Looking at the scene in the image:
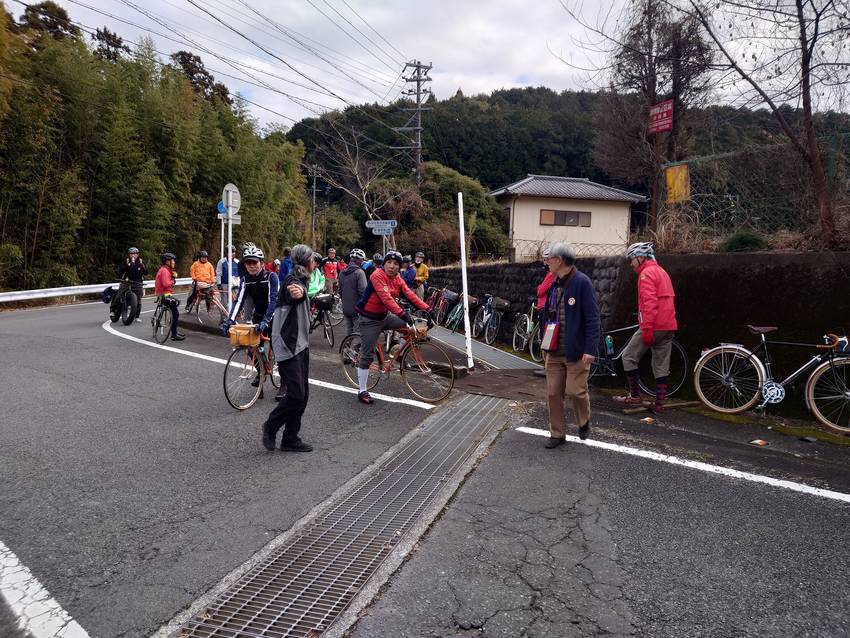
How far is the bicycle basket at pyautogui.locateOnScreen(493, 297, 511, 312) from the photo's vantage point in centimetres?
1280

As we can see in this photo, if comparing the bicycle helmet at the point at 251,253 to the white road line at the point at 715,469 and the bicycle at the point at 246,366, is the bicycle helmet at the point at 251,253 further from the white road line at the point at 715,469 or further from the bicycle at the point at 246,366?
the white road line at the point at 715,469

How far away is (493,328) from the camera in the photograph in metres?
13.1

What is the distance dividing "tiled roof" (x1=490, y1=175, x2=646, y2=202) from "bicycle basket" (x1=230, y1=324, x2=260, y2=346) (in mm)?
27598

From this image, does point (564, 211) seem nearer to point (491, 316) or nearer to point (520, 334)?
point (491, 316)

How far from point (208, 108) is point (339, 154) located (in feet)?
32.2

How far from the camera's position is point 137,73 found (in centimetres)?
2225

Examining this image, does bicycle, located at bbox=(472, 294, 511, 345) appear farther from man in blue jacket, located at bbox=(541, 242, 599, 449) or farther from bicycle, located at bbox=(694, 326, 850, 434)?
man in blue jacket, located at bbox=(541, 242, 599, 449)

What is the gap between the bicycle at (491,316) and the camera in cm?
1290

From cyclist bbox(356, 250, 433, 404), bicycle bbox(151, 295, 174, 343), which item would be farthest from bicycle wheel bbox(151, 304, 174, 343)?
cyclist bbox(356, 250, 433, 404)

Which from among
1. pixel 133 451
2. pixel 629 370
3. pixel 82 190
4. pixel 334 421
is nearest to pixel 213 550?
pixel 133 451

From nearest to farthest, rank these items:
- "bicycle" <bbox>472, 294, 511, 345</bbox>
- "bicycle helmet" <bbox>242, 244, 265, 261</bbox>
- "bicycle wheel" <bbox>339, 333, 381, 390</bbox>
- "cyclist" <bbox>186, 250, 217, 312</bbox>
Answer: "bicycle helmet" <bbox>242, 244, 265, 261</bbox>, "bicycle wheel" <bbox>339, 333, 381, 390</bbox>, "bicycle" <bbox>472, 294, 511, 345</bbox>, "cyclist" <bbox>186, 250, 217, 312</bbox>

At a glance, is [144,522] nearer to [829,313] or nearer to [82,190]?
[829,313]

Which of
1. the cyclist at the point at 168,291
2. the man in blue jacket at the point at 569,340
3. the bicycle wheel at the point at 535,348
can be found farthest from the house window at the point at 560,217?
the man in blue jacket at the point at 569,340

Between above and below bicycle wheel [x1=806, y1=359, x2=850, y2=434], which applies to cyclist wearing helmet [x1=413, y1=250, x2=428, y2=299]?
above
